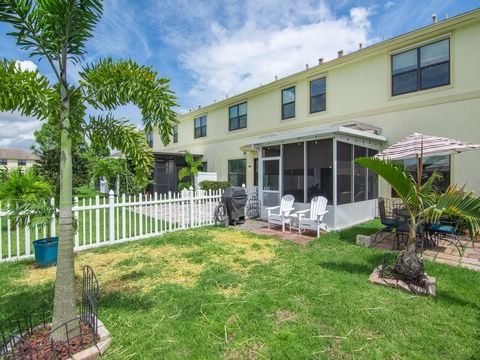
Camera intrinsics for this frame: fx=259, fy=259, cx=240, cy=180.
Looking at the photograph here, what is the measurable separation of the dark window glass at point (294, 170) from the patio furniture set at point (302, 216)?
0.99 feet

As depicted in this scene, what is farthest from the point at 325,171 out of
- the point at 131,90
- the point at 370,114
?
the point at 131,90

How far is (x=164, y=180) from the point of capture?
58.2 feet

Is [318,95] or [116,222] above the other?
[318,95]

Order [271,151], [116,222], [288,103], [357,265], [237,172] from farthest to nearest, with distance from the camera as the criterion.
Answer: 1. [237,172]
2. [288,103]
3. [271,151]
4. [116,222]
5. [357,265]

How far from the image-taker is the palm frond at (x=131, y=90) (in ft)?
9.37

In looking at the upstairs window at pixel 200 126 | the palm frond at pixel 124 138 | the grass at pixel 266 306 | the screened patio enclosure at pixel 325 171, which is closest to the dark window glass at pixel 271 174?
the screened patio enclosure at pixel 325 171

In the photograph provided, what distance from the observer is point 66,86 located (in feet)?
8.68

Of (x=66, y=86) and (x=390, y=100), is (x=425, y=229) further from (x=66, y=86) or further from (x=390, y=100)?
(x=66, y=86)

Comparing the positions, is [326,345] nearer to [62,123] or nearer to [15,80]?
[62,123]

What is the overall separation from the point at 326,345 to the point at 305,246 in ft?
12.4

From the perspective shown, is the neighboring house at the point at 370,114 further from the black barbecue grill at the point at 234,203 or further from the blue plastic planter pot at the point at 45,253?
the blue plastic planter pot at the point at 45,253

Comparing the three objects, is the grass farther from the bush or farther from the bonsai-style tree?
the bonsai-style tree

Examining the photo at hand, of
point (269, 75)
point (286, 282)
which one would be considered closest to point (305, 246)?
point (286, 282)

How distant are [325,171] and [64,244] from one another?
708 cm
